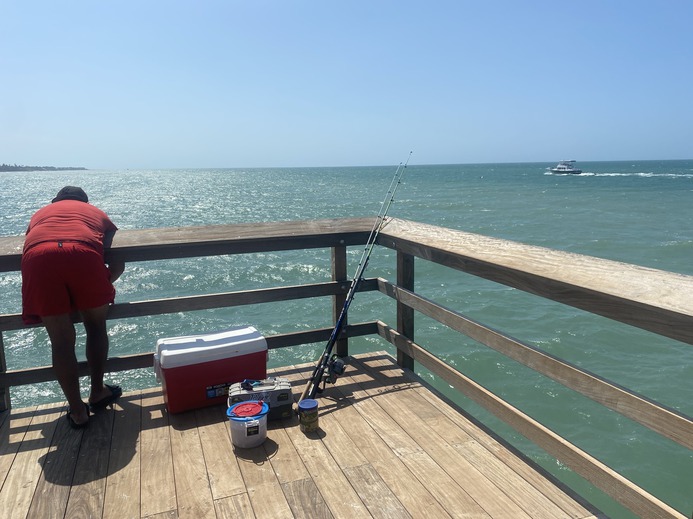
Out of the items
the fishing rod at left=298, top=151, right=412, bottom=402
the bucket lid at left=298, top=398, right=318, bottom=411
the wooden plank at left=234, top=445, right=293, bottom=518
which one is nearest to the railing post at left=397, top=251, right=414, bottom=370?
the fishing rod at left=298, top=151, right=412, bottom=402

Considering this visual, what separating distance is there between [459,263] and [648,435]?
4519 millimetres

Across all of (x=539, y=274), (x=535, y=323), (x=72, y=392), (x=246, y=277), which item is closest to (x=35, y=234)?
(x=72, y=392)

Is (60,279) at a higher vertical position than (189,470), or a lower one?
higher

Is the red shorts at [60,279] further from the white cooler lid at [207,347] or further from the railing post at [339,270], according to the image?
the railing post at [339,270]

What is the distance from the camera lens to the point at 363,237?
3.45m

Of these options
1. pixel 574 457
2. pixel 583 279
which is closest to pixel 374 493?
pixel 574 457

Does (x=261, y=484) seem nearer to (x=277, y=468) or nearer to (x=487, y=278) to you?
(x=277, y=468)

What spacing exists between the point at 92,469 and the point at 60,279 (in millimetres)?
875

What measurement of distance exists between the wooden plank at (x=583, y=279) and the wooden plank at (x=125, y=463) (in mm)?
1683

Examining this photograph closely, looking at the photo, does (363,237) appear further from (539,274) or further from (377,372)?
(539,274)

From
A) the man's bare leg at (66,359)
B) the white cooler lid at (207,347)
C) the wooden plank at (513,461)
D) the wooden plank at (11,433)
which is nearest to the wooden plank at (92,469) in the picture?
the man's bare leg at (66,359)

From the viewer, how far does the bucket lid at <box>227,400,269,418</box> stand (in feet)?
8.47

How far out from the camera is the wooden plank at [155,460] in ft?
7.02

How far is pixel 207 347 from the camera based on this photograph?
115 inches
